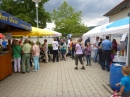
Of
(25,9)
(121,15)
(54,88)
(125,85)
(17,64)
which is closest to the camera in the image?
(125,85)

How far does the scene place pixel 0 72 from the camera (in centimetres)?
689

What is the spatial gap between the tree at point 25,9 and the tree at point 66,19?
7.60 metres

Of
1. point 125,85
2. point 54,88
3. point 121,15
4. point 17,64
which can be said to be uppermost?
point 121,15

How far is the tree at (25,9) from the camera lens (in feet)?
102

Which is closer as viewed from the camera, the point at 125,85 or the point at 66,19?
the point at 125,85

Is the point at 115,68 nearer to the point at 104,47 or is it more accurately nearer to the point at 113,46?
the point at 104,47

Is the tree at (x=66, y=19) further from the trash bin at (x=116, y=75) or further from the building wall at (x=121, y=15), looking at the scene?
the trash bin at (x=116, y=75)

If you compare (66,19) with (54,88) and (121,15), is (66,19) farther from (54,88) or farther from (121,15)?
(54,88)

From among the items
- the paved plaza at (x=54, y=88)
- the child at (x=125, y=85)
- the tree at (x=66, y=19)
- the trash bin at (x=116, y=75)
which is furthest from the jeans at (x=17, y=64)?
the tree at (x=66, y=19)

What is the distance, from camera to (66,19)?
135ft

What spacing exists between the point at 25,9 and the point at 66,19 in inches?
483

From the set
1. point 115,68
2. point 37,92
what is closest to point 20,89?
point 37,92

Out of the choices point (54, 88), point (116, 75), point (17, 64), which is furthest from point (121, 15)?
point (54, 88)

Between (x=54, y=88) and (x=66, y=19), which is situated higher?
(x=66, y=19)
